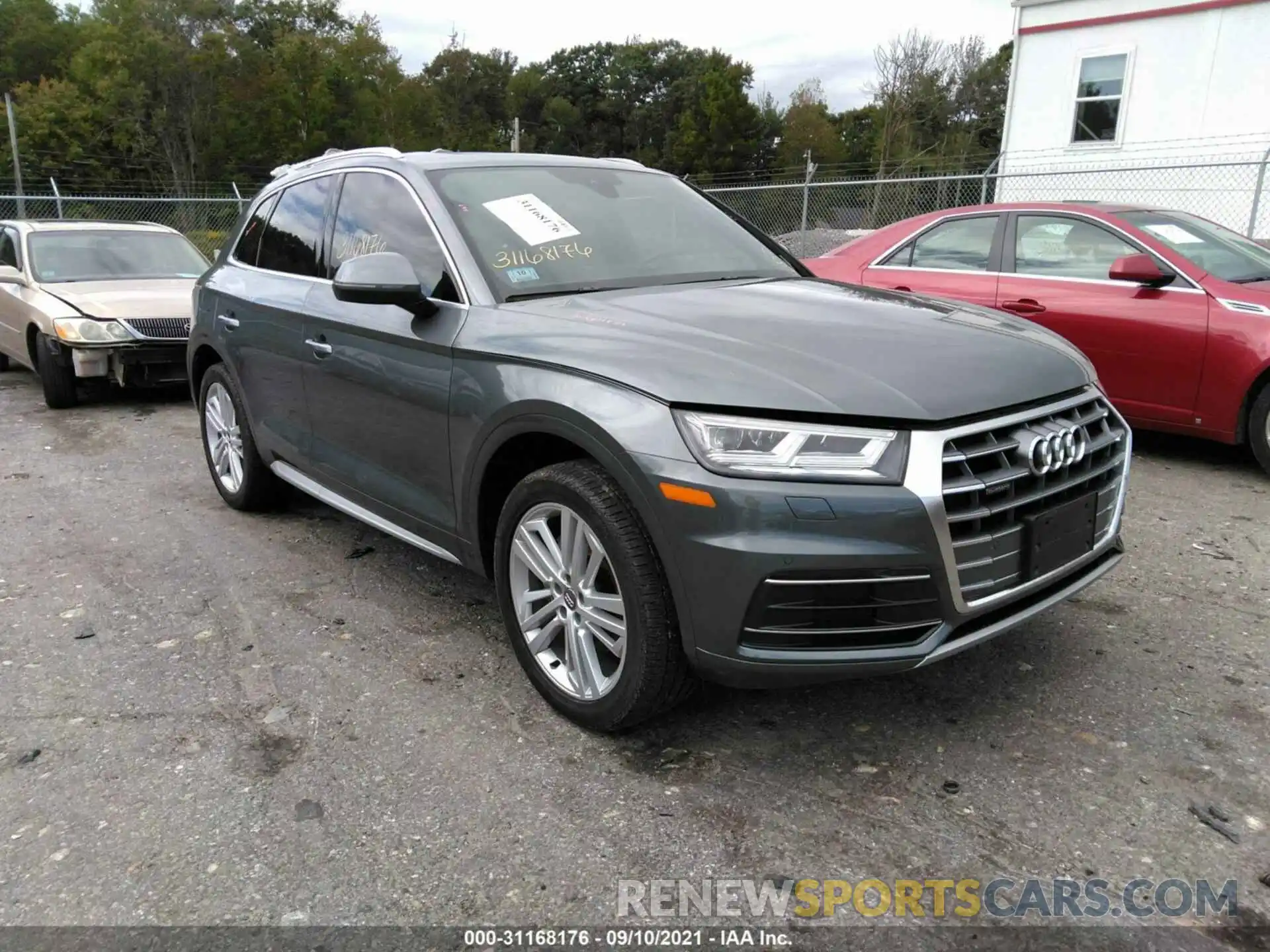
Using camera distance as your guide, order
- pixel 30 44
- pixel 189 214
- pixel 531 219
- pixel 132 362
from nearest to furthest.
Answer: pixel 531 219 → pixel 132 362 → pixel 189 214 → pixel 30 44

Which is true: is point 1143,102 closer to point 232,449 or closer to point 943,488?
point 232,449

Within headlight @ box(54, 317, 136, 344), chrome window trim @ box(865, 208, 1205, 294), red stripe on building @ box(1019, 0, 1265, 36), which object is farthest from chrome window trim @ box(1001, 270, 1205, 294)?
red stripe on building @ box(1019, 0, 1265, 36)

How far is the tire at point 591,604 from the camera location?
2.52 meters

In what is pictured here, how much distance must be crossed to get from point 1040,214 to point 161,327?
6584 millimetres

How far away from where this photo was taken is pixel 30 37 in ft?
193

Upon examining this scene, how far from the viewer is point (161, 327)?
771 centimetres

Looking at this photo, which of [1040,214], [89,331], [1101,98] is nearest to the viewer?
[1040,214]

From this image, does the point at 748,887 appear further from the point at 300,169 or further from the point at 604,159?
the point at 300,169

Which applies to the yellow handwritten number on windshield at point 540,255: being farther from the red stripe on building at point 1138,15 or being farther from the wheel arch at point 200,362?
the red stripe on building at point 1138,15

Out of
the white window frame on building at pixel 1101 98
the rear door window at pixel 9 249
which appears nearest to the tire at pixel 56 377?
the rear door window at pixel 9 249

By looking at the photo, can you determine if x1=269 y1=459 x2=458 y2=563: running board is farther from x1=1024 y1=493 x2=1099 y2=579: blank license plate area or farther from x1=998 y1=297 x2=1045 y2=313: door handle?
x1=998 y1=297 x2=1045 y2=313: door handle

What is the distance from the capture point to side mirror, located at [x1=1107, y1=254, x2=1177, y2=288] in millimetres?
5371

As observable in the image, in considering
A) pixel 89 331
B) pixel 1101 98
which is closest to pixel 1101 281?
pixel 89 331

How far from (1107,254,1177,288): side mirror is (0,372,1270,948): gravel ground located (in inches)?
74.1
